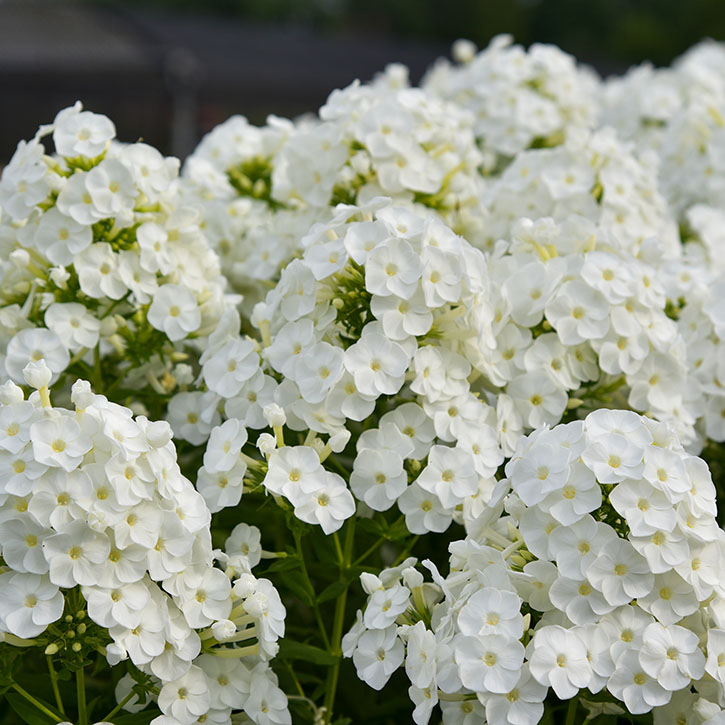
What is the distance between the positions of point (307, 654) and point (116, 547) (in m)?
0.45

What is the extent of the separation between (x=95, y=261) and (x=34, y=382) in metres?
0.51

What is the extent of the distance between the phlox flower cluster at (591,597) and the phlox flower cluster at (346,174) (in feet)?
3.37

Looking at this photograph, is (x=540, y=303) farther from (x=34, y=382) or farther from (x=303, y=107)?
(x=303, y=107)

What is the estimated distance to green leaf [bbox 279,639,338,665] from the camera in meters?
1.88

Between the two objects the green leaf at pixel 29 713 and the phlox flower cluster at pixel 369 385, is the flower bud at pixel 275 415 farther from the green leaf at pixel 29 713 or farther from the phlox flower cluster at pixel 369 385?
the green leaf at pixel 29 713

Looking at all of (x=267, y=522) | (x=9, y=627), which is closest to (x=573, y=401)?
(x=267, y=522)

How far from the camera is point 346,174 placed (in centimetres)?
249

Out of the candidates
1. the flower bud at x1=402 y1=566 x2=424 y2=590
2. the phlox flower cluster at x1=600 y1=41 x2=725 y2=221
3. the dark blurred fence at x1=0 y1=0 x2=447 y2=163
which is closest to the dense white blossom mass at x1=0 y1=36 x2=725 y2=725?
the flower bud at x1=402 y1=566 x2=424 y2=590

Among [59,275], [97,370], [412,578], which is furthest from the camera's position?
[97,370]

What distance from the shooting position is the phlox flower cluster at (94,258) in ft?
7.04

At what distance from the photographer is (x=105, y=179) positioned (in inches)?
86.4

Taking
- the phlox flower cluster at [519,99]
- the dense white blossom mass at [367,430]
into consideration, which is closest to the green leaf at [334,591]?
the dense white blossom mass at [367,430]

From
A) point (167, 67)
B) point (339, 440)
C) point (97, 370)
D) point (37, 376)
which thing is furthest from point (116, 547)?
point (167, 67)

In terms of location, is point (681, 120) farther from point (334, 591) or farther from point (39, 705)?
point (39, 705)
